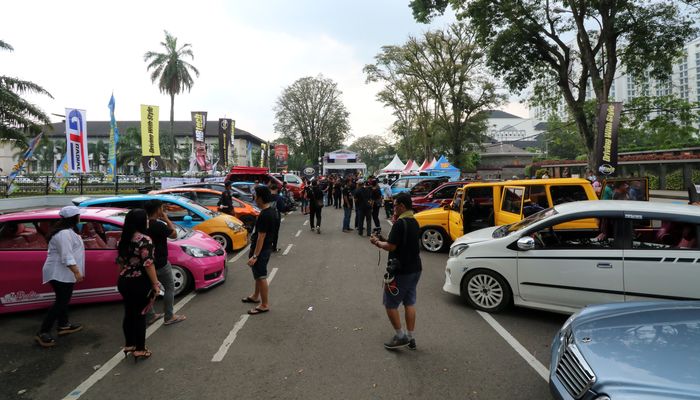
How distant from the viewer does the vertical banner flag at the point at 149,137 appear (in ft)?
73.5

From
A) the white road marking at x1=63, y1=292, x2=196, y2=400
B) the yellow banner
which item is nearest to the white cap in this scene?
the white road marking at x1=63, y1=292, x2=196, y2=400

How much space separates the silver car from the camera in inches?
86.7

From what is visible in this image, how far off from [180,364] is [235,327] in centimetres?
99

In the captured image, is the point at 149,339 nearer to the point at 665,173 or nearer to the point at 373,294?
the point at 373,294

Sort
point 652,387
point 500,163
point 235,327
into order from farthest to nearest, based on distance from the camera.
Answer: point 500,163
point 235,327
point 652,387

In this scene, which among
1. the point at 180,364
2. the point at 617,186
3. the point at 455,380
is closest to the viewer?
the point at 455,380

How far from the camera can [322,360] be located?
4.02 metres

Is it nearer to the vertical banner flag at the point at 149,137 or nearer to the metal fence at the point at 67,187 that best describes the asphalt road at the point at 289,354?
the metal fence at the point at 67,187

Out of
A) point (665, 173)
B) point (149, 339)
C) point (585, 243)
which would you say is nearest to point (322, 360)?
point (149, 339)

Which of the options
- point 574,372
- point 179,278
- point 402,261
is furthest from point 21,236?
point 574,372

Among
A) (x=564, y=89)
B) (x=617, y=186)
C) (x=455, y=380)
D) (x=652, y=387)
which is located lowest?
(x=455, y=380)

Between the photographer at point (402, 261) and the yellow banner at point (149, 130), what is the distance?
22.2m

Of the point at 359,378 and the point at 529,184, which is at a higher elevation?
the point at 529,184

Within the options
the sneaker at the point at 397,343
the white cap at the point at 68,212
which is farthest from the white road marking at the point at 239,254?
the sneaker at the point at 397,343
